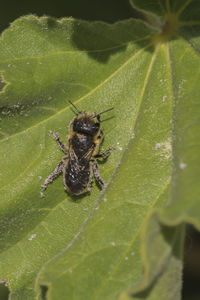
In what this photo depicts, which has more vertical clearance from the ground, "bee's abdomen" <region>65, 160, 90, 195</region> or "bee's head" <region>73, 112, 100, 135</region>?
"bee's head" <region>73, 112, 100, 135</region>

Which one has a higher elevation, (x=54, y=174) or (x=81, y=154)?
(x=54, y=174)

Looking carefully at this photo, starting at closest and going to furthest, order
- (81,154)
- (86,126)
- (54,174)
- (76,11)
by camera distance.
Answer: (54,174) → (86,126) → (81,154) → (76,11)

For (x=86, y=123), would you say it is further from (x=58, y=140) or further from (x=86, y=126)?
(x=58, y=140)

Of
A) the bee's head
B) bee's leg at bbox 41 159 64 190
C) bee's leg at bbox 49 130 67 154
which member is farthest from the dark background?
bee's leg at bbox 41 159 64 190

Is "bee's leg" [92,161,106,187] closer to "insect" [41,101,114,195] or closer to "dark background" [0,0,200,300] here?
"insect" [41,101,114,195]

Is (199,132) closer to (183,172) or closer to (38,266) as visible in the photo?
(183,172)

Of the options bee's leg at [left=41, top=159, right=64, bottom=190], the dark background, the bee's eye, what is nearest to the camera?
bee's leg at [left=41, top=159, right=64, bottom=190]

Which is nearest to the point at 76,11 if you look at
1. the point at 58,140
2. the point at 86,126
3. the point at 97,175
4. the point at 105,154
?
the point at 86,126

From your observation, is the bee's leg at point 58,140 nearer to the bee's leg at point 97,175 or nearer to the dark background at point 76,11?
the bee's leg at point 97,175
